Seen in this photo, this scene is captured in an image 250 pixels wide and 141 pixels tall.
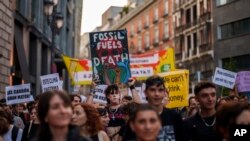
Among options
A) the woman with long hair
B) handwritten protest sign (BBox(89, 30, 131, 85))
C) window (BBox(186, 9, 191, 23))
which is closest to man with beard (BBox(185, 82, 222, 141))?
the woman with long hair

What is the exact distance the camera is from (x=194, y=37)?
47656 millimetres

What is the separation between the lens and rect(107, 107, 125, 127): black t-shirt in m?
7.31

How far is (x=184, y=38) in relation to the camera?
1977 inches

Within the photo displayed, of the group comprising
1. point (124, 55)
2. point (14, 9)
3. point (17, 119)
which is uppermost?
point (14, 9)

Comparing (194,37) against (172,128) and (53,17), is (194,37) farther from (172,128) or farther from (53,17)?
(172,128)

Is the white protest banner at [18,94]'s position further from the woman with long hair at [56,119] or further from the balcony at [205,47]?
the balcony at [205,47]

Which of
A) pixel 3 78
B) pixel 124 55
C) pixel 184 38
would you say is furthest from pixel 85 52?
pixel 124 55

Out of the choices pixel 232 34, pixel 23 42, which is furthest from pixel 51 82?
pixel 232 34

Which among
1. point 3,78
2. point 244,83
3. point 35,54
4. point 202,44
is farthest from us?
point 202,44

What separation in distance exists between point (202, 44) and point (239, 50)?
7480mm

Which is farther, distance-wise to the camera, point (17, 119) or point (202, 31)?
point (202, 31)

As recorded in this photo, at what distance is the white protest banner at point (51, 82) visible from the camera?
1149cm

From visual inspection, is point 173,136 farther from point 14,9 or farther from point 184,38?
point 184,38

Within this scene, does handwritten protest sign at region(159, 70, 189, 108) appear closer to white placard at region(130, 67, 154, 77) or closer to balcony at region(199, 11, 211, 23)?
white placard at region(130, 67, 154, 77)
